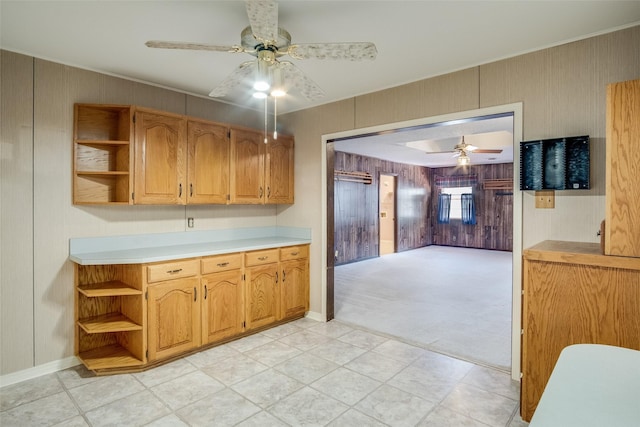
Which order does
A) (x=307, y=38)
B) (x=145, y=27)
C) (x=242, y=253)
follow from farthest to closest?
1. (x=242, y=253)
2. (x=307, y=38)
3. (x=145, y=27)

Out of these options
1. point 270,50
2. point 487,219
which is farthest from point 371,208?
point 270,50

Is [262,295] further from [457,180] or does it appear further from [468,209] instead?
[457,180]

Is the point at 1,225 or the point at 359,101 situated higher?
the point at 359,101

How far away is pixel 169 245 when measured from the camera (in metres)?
3.57

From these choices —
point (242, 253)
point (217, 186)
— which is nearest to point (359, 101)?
point (217, 186)

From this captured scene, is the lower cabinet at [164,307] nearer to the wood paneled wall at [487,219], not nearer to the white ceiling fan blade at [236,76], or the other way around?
Answer: the white ceiling fan blade at [236,76]

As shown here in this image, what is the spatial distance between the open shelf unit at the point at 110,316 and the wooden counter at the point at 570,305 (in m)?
2.81

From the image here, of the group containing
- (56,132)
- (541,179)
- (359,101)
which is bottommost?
(541,179)

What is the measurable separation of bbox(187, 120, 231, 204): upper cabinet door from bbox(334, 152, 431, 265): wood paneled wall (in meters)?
3.85

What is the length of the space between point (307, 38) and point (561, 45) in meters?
1.85

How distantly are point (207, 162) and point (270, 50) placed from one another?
5.70 ft

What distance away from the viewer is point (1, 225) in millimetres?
2623

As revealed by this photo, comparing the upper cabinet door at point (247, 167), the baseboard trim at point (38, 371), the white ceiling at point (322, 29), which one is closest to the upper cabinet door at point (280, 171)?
the upper cabinet door at point (247, 167)

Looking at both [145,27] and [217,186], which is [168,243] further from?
[145,27]
